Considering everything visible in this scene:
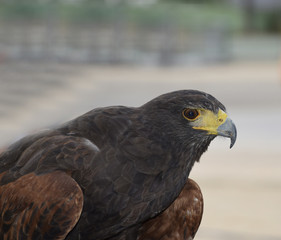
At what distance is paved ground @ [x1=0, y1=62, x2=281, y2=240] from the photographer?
834cm

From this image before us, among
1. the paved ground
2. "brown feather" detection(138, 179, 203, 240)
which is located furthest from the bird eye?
the paved ground

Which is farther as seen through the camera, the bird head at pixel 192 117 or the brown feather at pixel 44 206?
the bird head at pixel 192 117

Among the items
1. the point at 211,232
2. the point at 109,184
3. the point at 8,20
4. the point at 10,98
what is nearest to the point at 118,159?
the point at 109,184

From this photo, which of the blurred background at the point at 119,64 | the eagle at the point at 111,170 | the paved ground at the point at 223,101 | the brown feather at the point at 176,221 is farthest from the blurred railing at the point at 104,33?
the eagle at the point at 111,170

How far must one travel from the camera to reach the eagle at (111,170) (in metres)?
2.83

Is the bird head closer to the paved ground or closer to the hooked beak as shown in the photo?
the hooked beak

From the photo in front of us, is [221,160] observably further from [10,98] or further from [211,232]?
[10,98]

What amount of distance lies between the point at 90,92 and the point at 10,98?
9.73ft

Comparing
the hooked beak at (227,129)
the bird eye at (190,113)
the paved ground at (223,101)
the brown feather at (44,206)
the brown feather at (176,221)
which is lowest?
the paved ground at (223,101)

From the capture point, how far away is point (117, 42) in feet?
72.5

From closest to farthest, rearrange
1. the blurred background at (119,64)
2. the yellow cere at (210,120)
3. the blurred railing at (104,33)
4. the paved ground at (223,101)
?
the yellow cere at (210,120), the paved ground at (223,101), the blurred background at (119,64), the blurred railing at (104,33)

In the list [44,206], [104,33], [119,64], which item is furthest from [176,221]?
[119,64]

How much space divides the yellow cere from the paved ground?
2548 mm

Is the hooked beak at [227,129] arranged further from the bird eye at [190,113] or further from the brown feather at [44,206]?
the brown feather at [44,206]
